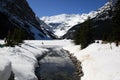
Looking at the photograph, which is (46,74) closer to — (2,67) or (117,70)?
(117,70)

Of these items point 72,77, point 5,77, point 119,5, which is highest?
point 119,5

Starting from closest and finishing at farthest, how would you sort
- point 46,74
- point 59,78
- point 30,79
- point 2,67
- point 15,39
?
point 2,67 → point 30,79 → point 59,78 → point 46,74 → point 15,39

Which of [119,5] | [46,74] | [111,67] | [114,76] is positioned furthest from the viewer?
[119,5]

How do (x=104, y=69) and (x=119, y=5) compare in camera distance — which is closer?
(x=104, y=69)

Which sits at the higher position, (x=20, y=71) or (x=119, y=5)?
(x=119, y=5)

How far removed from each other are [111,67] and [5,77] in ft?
41.1

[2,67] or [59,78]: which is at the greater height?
[2,67]

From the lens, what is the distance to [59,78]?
3219 cm

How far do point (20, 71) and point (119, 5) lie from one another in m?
39.0

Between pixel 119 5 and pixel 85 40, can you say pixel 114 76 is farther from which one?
pixel 85 40

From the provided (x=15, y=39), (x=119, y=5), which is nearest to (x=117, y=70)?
(x=119, y=5)

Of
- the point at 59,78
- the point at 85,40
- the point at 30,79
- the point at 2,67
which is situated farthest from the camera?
the point at 85,40

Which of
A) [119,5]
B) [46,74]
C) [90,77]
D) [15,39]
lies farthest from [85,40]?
[90,77]

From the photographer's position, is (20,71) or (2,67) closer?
(2,67)
